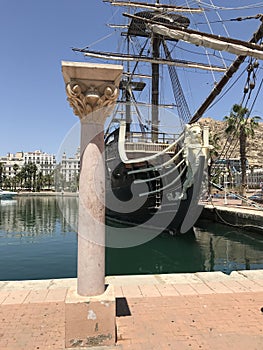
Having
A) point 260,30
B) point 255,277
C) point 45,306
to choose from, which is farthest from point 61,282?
point 260,30

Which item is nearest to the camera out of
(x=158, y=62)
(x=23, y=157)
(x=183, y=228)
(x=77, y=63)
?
(x=77, y=63)

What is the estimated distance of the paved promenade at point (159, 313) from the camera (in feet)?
12.4

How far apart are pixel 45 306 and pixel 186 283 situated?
265cm

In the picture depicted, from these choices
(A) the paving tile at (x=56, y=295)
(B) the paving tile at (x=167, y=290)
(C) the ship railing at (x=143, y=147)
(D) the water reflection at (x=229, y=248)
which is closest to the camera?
(A) the paving tile at (x=56, y=295)

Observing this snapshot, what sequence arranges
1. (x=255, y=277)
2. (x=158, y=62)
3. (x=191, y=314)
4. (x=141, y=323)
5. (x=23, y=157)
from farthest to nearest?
(x=23, y=157) < (x=158, y=62) < (x=255, y=277) < (x=191, y=314) < (x=141, y=323)

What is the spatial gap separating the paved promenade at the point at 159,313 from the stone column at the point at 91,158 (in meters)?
0.82

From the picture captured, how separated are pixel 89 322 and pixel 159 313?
136 centimetres

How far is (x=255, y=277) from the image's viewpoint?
657cm

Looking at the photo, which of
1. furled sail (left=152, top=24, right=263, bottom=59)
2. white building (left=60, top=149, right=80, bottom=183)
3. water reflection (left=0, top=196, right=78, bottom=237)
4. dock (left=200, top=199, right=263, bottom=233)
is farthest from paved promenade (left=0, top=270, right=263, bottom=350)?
water reflection (left=0, top=196, right=78, bottom=237)

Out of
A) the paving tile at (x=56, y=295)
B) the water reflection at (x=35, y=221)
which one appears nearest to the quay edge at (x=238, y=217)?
the water reflection at (x=35, y=221)

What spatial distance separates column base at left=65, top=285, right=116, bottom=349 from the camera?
11.7ft

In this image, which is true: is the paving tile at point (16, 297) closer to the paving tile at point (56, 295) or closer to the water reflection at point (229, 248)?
the paving tile at point (56, 295)

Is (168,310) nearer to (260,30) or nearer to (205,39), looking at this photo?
(205,39)

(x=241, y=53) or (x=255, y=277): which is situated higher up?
(x=241, y=53)
